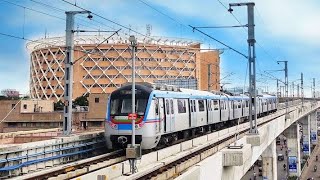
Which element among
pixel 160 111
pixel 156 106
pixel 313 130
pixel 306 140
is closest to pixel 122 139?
pixel 156 106

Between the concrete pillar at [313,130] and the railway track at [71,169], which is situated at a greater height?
the railway track at [71,169]

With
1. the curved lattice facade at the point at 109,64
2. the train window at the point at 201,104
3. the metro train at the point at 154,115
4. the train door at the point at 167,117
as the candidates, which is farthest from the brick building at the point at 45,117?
the train door at the point at 167,117

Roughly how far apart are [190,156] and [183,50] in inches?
4026

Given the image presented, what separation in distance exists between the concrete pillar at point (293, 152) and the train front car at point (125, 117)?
153 feet

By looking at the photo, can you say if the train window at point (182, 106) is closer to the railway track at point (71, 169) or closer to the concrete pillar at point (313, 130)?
the railway track at point (71, 169)

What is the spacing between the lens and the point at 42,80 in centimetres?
11888

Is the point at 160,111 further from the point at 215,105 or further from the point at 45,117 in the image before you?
the point at 45,117

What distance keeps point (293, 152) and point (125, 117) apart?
51.3m

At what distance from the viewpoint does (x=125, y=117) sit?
A: 17062 mm

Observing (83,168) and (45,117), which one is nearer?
(83,168)

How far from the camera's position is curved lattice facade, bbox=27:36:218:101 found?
110750 mm

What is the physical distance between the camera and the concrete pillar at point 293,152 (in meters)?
58.5

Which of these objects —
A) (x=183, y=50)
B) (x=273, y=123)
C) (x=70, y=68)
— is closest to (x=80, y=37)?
(x=183, y=50)

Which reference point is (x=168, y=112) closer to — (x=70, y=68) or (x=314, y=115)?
(x=70, y=68)
